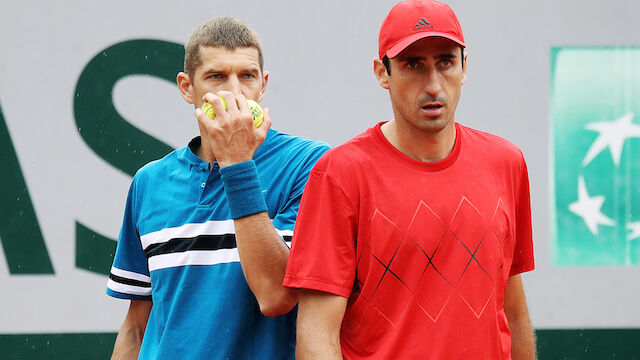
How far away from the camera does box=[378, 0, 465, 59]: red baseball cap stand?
2.03 metres

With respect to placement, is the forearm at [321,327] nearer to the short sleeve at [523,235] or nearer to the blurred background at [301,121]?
the short sleeve at [523,235]

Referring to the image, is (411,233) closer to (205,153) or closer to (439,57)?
(439,57)

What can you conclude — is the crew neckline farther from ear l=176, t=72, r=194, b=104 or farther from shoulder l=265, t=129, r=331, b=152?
ear l=176, t=72, r=194, b=104

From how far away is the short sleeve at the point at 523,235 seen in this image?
2.21 meters

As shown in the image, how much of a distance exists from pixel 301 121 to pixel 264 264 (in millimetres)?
2401

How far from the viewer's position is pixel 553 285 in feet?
14.6

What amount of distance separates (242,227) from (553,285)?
9.02 ft

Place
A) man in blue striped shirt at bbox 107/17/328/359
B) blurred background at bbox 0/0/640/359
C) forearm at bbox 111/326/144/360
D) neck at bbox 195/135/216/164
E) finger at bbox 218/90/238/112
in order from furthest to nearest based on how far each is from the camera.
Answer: blurred background at bbox 0/0/640/359
forearm at bbox 111/326/144/360
neck at bbox 195/135/216/164
finger at bbox 218/90/238/112
man in blue striped shirt at bbox 107/17/328/359

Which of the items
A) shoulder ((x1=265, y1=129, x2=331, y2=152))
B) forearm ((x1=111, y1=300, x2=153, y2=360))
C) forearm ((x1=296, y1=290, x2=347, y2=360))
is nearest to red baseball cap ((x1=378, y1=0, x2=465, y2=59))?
shoulder ((x1=265, y1=129, x2=331, y2=152))

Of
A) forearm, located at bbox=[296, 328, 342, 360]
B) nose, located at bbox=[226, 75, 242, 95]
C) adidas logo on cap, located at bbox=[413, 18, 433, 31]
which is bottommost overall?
forearm, located at bbox=[296, 328, 342, 360]

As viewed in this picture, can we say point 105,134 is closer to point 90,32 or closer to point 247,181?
point 90,32

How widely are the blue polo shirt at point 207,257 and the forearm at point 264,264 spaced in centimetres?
11

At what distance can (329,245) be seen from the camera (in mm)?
1992

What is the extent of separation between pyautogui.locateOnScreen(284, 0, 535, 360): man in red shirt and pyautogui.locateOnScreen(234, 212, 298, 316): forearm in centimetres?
11
